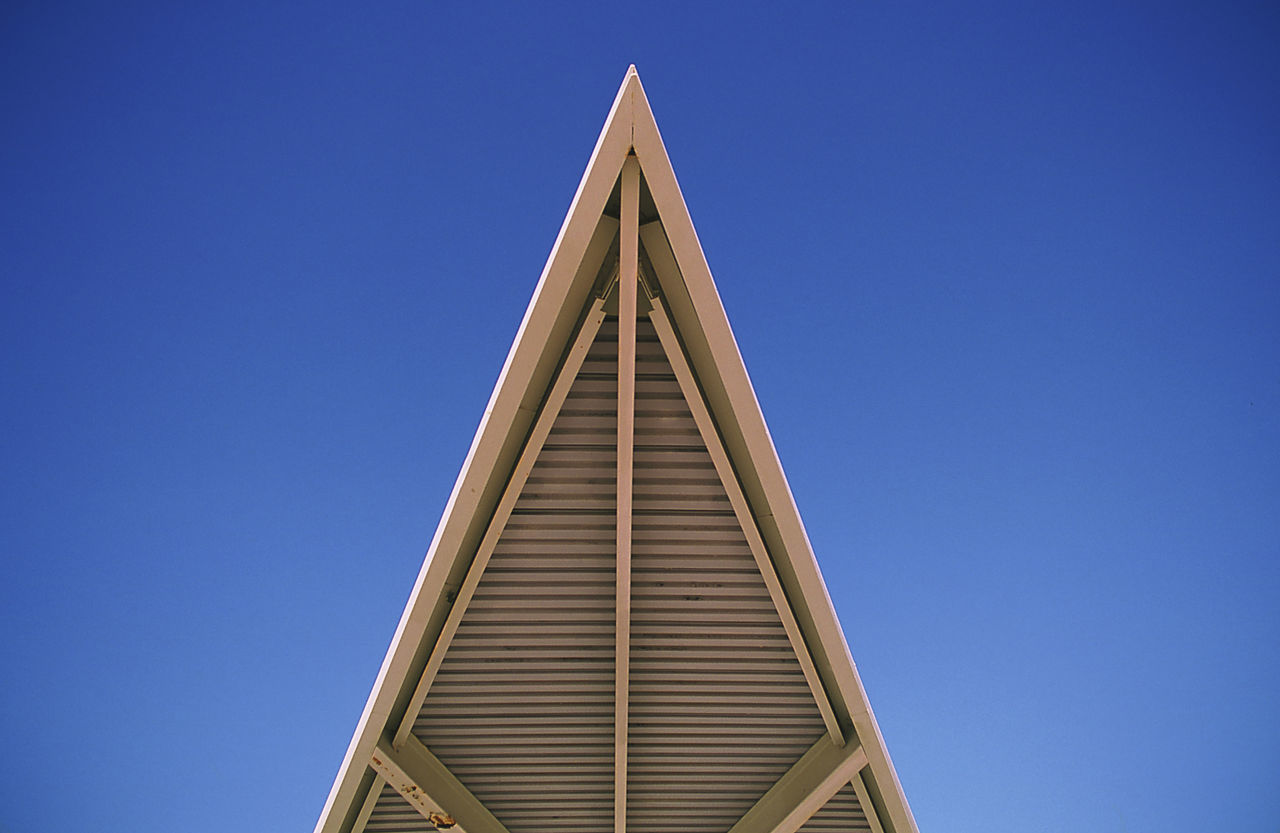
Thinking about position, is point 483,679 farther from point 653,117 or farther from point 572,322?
point 653,117

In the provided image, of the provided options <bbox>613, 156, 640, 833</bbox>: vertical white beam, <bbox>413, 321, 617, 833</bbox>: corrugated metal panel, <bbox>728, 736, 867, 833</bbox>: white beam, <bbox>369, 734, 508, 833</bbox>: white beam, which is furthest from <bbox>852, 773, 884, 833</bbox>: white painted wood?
<bbox>369, 734, 508, 833</bbox>: white beam

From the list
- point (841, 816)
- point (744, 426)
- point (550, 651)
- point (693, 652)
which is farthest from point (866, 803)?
point (744, 426)

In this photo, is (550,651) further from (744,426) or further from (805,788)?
(744,426)

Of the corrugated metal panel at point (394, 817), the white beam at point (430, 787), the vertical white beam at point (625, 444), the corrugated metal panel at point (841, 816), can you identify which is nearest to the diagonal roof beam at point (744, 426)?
the vertical white beam at point (625, 444)

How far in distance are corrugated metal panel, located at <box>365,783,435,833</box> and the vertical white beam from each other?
Answer: 241cm

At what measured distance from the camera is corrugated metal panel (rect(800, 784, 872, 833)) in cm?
969

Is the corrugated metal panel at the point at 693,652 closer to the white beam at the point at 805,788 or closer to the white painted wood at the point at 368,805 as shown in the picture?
the white beam at the point at 805,788

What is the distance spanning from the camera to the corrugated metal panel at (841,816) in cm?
969

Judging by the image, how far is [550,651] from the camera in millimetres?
8477

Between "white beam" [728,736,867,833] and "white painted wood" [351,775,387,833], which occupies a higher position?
"white painted wood" [351,775,387,833]

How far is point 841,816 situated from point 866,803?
71 cm

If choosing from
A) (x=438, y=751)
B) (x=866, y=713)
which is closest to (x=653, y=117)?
(x=866, y=713)

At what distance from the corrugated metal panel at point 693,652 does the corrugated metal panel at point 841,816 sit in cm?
83

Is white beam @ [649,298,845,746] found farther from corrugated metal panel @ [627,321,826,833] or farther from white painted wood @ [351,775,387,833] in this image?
white painted wood @ [351,775,387,833]
